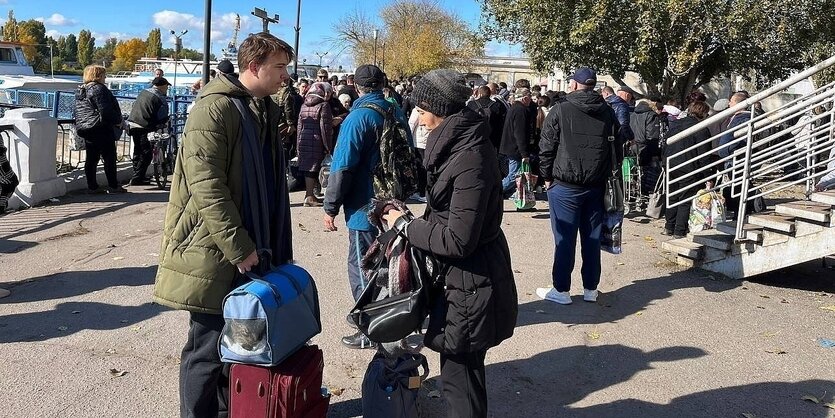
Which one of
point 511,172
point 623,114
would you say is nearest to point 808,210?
point 623,114

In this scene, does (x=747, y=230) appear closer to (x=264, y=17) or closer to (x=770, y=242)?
(x=770, y=242)

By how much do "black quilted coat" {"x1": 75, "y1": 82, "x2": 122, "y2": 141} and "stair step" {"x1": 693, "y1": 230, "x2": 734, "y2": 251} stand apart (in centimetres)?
746

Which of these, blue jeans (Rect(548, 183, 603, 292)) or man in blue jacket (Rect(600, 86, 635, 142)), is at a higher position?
man in blue jacket (Rect(600, 86, 635, 142))

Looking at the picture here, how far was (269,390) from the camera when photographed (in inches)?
118

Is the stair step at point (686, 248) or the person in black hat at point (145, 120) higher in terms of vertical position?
the person in black hat at point (145, 120)

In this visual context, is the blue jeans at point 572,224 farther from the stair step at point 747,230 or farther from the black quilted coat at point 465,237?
the black quilted coat at point 465,237

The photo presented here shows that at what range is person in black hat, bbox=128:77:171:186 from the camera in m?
10.6

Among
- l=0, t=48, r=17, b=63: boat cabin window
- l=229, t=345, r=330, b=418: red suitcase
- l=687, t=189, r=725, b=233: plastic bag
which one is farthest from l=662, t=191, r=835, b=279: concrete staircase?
l=0, t=48, r=17, b=63: boat cabin window

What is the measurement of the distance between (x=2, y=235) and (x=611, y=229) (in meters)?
6.04

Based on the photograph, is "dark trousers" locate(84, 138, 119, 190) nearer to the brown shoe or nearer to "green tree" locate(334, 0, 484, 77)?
the brown shoe

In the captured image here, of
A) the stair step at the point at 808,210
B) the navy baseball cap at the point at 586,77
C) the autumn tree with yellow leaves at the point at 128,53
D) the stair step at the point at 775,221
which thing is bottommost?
the stair step at the point at 775,221

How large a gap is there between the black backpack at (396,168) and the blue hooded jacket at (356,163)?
0.33 feet

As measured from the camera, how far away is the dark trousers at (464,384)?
3062 millimetres

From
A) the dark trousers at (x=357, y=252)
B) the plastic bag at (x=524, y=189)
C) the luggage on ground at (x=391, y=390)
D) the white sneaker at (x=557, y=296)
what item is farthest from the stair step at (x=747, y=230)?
the luggage on ground at (x=391, y=390)
